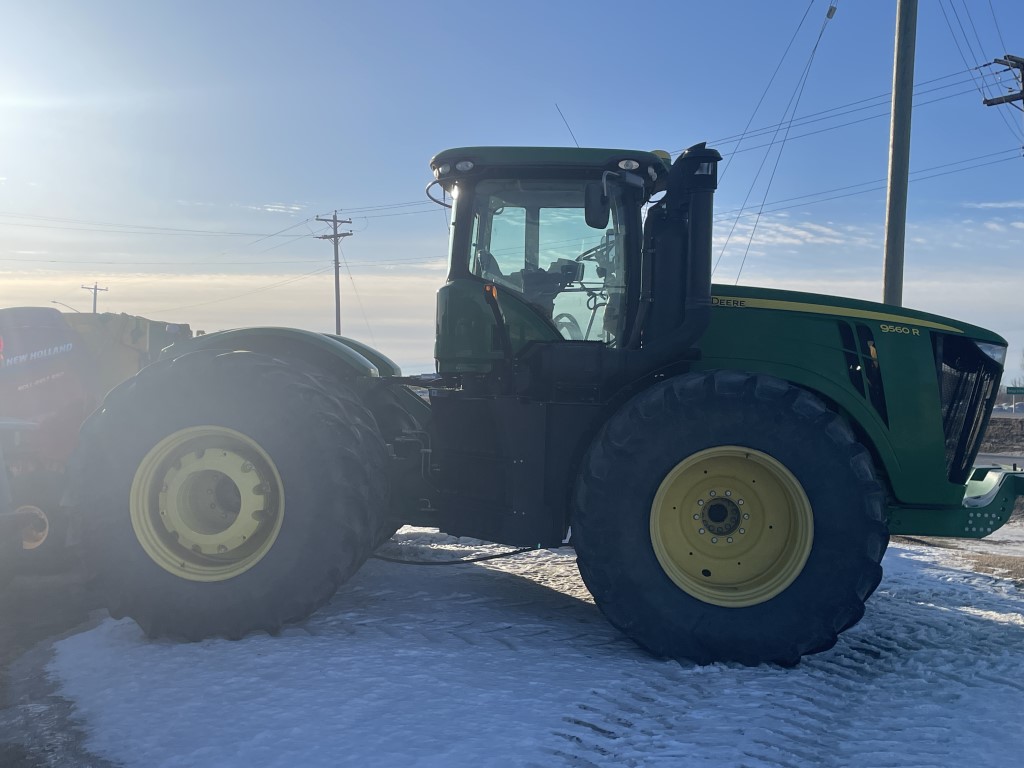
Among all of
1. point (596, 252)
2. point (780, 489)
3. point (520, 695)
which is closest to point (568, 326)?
point (596, 252)

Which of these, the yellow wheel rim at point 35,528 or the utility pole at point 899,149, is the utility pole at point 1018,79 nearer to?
the utility pole at point 899,149

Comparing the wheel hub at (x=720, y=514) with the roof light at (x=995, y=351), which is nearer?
the wheel hub at (x=720, y=514)

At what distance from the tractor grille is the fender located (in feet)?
10.9

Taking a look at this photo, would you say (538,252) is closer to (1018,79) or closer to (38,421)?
(38,421)

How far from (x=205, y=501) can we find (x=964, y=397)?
4248mm

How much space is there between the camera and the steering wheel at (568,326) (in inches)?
171

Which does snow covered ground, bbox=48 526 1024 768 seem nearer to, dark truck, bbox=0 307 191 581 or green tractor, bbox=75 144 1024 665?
green tractor, bbox=75 144 1024 665

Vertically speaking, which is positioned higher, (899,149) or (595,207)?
(899,149)

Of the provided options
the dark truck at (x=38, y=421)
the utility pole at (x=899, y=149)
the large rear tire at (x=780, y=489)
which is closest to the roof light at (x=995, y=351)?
the large rear tire at (x=780, y=489)

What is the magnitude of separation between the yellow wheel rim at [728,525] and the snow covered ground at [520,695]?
453 mm

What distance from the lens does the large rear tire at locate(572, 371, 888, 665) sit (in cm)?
368

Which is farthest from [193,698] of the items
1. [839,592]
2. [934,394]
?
[934,394]

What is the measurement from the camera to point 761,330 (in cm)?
423

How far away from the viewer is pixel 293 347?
16.2 feet
